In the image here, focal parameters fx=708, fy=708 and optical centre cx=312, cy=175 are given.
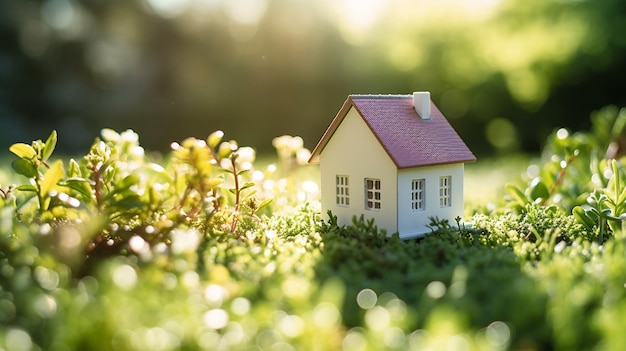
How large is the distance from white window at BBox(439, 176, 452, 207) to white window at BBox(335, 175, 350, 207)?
0.68 m

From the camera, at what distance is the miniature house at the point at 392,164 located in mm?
4855

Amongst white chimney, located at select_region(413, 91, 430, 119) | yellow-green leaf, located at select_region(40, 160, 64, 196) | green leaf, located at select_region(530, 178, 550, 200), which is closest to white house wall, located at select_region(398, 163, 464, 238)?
white chimney, located at select_region(413, 91, 430, 119)

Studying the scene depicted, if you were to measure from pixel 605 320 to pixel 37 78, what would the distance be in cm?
2155

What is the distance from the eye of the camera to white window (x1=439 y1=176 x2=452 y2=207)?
5.21m

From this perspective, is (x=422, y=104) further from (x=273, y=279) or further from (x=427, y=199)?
(x=273, y=279)

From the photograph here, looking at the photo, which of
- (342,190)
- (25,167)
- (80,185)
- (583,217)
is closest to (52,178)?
(80,185)

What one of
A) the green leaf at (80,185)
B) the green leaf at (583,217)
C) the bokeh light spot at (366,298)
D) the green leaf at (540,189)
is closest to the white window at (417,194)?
the green leaf at (583,217)

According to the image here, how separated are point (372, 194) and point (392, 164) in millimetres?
336

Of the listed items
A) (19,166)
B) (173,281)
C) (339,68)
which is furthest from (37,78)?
(173,281)

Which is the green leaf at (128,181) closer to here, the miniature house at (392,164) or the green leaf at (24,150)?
the green leaf at (24,150)

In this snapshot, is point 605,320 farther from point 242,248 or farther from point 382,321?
point 242,248

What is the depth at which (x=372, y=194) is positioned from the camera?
16.5 feet

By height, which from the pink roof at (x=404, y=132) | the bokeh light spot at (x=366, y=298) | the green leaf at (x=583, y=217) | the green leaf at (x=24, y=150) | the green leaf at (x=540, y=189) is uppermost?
the pink roof at (x=404, y=132)

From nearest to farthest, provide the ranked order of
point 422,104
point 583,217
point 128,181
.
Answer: point 128,181
point 583,217
point 422,104
